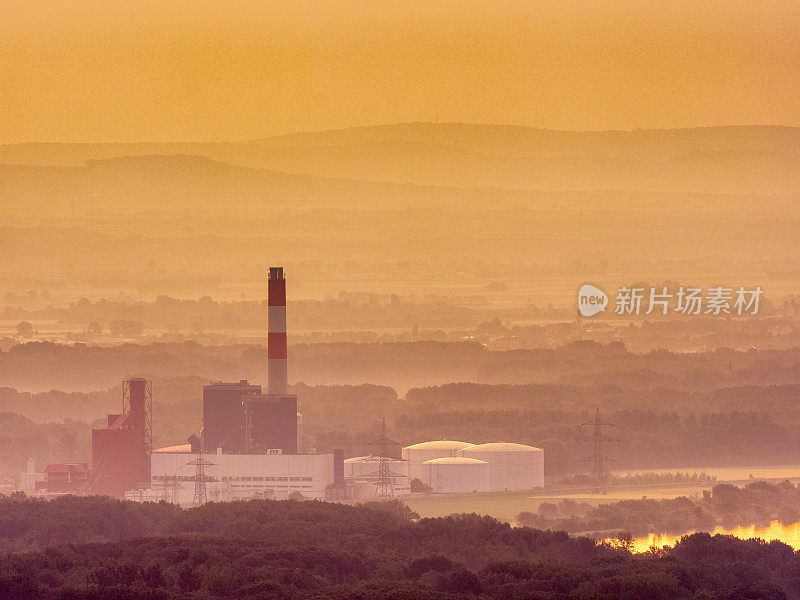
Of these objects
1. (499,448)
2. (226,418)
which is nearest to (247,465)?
(226,418)

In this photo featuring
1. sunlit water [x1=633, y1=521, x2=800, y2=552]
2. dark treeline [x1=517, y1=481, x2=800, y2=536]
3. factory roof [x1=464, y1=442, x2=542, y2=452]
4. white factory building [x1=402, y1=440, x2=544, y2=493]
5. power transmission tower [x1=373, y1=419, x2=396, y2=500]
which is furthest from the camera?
factory roof [x1=464, y1=442, x2=542, y2=452]

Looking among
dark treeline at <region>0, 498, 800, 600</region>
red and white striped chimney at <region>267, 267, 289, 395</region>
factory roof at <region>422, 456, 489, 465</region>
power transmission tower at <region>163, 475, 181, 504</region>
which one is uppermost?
red and white striped chimney at <region>267, 267, 289, 395</region>

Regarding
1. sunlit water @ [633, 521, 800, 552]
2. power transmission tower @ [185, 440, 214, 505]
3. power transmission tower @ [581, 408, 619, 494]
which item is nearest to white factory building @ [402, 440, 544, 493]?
power transmission tower @ [581, 408, 619, 494]

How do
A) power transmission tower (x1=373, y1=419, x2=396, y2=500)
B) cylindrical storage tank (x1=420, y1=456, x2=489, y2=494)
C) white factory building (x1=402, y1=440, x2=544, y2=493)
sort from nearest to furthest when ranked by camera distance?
power transmission tower (x1=373, y1=419, x2=396, y2=500), cylindrical storage tank (x1=420, y1=456, x2=489, y2=494), white factory building (x1=402, y1=440, x2=544, y2=493)

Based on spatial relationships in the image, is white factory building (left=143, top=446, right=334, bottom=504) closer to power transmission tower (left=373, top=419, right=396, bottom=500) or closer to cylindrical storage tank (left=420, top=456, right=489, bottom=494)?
power transmission tower (left=373, top=419, right=396, bottom=500)

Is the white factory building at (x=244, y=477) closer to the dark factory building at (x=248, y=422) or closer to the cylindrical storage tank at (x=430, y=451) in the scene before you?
the dark factory building at (x=248, y=422)

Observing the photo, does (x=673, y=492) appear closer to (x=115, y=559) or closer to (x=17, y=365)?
(x=115, y=559)

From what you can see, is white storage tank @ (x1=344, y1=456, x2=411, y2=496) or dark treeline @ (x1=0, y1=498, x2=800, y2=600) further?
white storage tank @ (x1=344, y1=456, x2=411, y2=496)

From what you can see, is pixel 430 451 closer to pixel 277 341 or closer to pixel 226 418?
pixel 277 341
